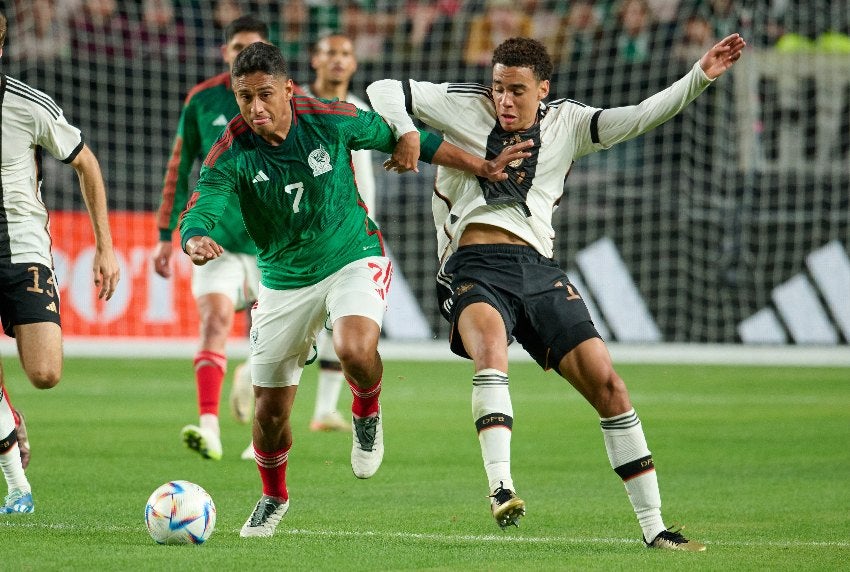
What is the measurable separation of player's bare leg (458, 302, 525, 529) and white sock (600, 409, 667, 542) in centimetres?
41

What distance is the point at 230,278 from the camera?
8.52 meters

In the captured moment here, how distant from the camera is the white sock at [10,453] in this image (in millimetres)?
6172

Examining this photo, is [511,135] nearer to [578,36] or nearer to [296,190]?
[296,190]

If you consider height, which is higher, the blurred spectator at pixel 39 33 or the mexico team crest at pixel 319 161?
the mexico team crest at pixel 319 161

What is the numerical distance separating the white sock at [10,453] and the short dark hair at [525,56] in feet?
8.53

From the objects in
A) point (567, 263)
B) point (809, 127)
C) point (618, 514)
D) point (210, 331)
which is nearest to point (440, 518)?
point (618, 514)

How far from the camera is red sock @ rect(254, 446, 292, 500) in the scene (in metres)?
5.93

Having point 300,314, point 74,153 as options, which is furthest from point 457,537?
point 74,153

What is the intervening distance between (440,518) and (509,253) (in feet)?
4.13

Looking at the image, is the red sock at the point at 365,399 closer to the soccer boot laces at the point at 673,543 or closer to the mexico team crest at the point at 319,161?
the mexico team crest at the point at 319,161

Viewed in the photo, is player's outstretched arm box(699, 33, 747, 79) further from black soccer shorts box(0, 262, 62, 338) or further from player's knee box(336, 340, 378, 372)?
black soccer shorts box(0, 262, 62, 338)

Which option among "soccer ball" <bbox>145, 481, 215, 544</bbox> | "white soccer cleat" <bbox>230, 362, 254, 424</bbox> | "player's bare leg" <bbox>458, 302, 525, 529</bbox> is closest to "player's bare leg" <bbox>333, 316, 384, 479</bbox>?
"player's bare leg" <bbox>458, 302, 525, 529</bbox>

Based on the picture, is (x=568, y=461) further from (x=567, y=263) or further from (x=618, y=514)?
(x=567, y=263)

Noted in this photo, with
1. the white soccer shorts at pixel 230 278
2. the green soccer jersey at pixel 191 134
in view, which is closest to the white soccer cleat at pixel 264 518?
the white soccer shorts at pixel 230 278
